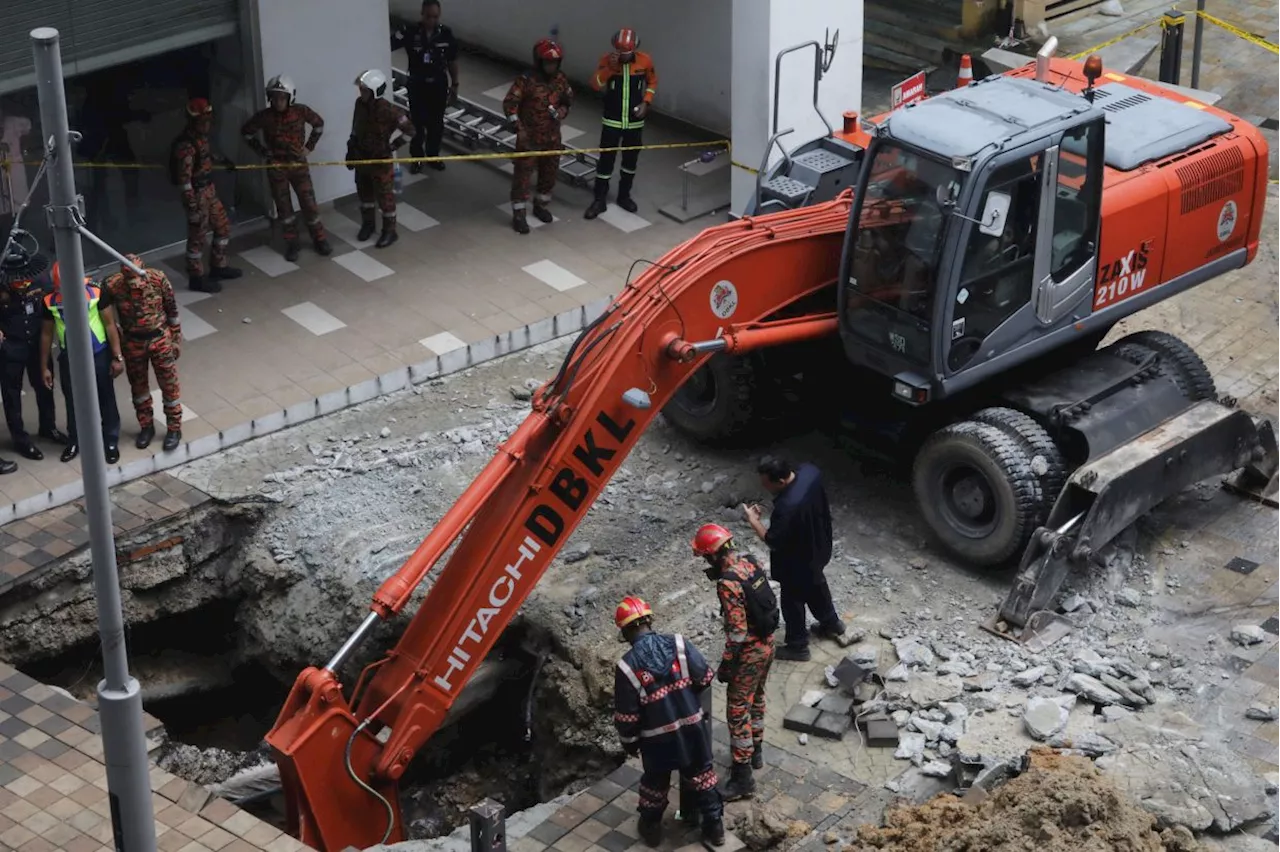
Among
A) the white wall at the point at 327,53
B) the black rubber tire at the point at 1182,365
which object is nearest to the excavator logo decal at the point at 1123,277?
the black rubber tire at the point at 1182,365

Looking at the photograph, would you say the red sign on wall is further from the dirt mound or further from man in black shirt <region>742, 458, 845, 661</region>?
the dirt mound

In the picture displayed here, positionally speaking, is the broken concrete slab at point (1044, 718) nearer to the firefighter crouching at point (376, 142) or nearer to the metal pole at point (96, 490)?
the metal pole at point (96, 490)

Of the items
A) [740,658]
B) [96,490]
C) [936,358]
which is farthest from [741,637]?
[96,490]

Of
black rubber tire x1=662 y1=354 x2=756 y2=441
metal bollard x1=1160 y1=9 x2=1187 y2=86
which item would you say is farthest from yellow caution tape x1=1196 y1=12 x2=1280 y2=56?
black rubber tire x1=662 y1=354 x2=756 y2=441

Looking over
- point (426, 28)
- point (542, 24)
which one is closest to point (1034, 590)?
point (426, 28)

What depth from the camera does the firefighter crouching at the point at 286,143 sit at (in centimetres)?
1516

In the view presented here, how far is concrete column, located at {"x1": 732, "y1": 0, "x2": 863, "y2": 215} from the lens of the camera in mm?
15648

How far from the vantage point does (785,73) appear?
52.0 feet

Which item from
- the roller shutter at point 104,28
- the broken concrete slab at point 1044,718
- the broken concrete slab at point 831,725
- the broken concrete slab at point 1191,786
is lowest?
the broken concrete slab at point 831,725

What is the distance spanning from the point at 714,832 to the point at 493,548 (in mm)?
1858

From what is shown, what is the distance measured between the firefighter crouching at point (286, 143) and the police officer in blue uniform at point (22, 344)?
10.1ft

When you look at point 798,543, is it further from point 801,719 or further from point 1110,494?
point 1110,494

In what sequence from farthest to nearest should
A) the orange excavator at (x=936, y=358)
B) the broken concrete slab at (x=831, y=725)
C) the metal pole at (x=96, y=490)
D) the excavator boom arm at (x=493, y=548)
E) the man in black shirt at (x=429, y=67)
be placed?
the man in black shirt at (x=429, y=67) < the broken concrete slab at (x=831, y=725) < the orange excavator at (x=936, y=358) < the excavator boom arm at (x=493, y=548) < the metal pole at (x=96, y=490)

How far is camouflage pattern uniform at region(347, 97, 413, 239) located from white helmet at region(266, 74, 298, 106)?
61 centimetres
